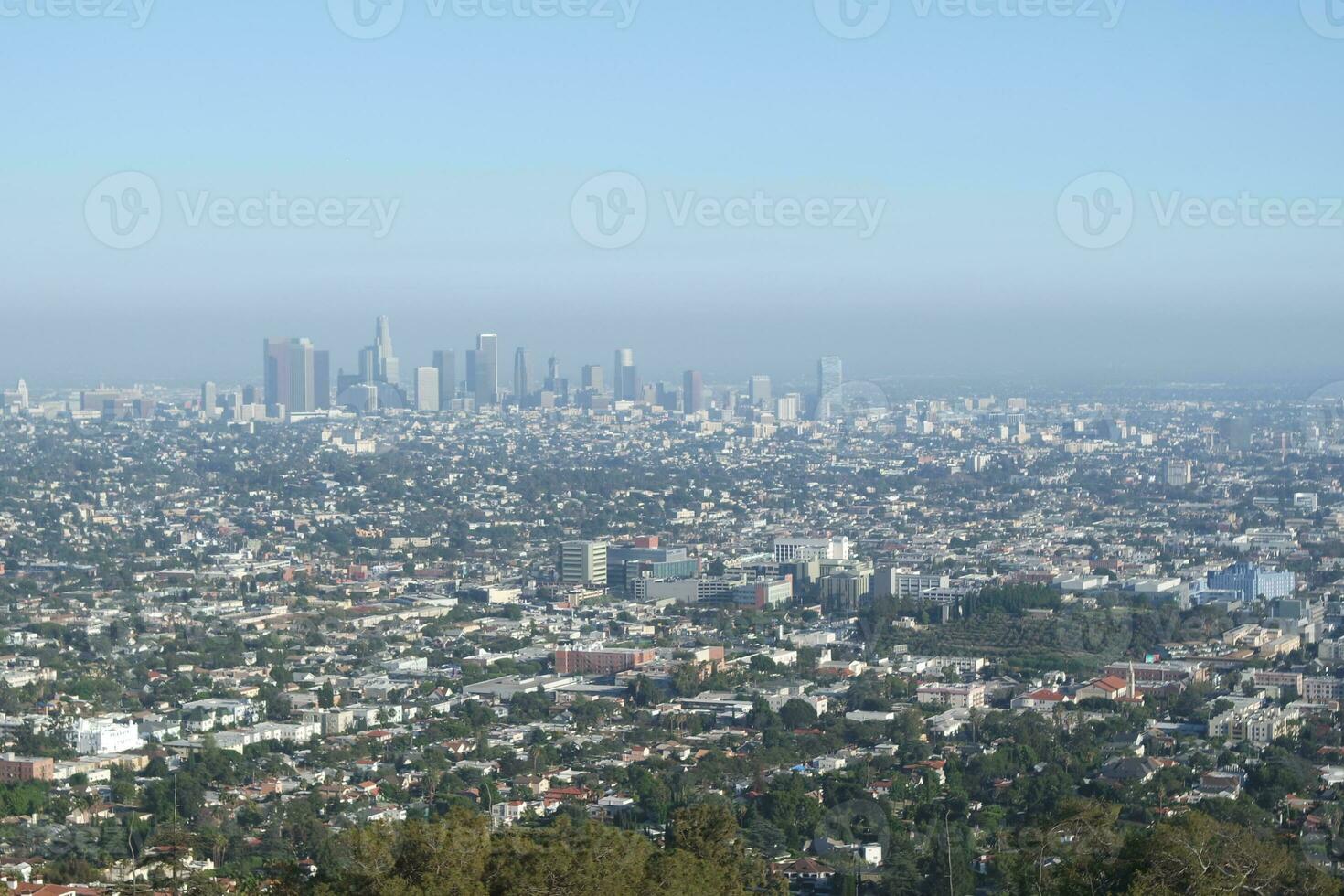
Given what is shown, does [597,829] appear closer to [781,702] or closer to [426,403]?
[781,702]

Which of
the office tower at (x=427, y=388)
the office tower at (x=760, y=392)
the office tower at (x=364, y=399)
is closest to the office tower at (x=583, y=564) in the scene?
the office tower at (x=760, y=392)

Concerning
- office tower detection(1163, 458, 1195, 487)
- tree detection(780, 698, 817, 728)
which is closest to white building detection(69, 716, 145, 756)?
tree detection(780, 698, 817, 728)

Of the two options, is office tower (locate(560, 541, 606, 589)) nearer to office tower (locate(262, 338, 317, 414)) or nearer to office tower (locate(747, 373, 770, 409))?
office tower (locate(747, 373, 770, 409))

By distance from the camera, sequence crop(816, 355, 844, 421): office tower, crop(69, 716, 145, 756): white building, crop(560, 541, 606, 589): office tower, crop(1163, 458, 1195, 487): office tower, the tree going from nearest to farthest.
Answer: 1. crop(69, 716, 145, 756): white building
2. the tree
3. crop(560, 541, 606, 589): office tower
4. crop(1163, 458, 1195, 487): office tower
5. crop(816, 355, 844, 421): office tower

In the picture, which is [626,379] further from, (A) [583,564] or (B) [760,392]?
(A) [583,564]

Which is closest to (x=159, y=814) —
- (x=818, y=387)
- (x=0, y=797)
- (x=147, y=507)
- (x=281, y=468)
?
(x=0, y=797)

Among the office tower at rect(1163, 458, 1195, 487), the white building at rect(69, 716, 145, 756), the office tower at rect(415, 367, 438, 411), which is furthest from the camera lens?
the office tower at rect(415, 367, 438, 411)

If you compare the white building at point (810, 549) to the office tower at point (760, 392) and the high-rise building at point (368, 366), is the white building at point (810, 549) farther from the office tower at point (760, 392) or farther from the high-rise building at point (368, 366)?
the high-rise building at point (368, 366)
